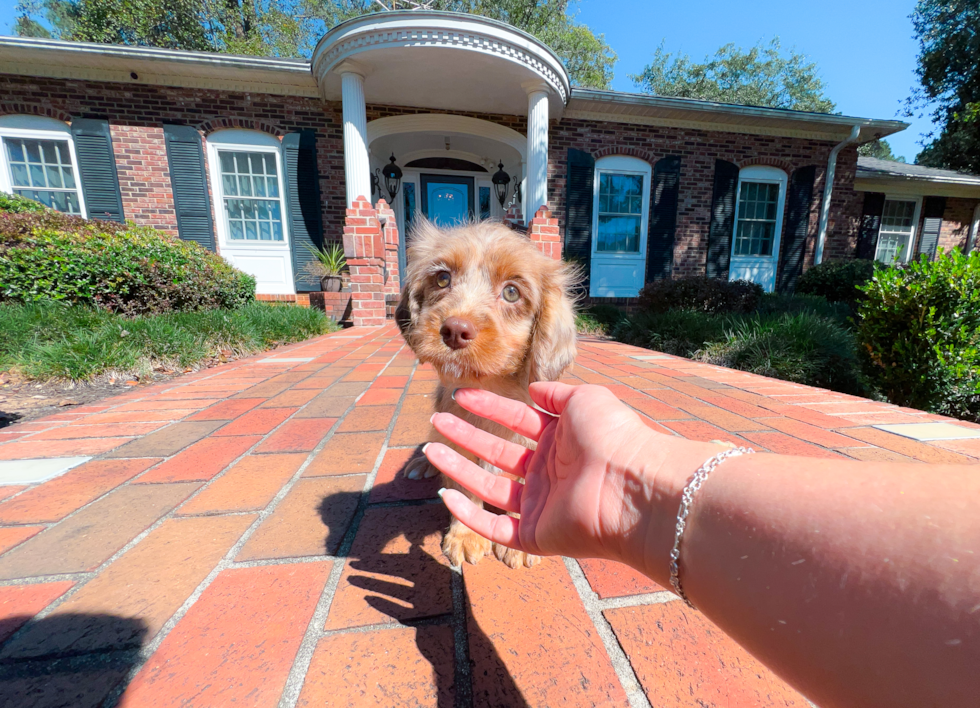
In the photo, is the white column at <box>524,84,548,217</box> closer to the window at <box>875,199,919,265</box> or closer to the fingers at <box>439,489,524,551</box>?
the fingers at <box>439,489,524,551</box>

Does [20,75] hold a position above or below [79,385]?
above

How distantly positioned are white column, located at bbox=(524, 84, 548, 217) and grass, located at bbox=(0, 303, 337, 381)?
6588 mm

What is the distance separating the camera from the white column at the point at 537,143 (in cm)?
891

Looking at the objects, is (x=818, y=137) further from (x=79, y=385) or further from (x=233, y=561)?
(x=79, y=385)

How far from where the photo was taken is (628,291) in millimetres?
12133

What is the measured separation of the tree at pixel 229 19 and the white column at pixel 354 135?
12.3 m

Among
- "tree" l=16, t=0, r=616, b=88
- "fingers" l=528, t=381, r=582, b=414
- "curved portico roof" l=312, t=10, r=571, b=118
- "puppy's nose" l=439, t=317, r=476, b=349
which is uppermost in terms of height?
"tree" l=16, t=0, r=616, b=88

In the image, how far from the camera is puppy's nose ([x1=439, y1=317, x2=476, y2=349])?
1.45 meters

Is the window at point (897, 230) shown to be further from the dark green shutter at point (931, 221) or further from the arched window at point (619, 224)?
the arched window at point (619, 224)

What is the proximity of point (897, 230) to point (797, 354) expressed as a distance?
17356 mm

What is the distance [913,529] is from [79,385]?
611cm

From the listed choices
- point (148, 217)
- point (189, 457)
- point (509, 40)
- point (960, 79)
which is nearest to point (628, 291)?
point (509, 40)

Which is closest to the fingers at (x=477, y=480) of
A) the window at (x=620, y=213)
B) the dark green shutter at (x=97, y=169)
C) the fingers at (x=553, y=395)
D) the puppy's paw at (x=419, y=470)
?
the fingers at (x=553, y=395)

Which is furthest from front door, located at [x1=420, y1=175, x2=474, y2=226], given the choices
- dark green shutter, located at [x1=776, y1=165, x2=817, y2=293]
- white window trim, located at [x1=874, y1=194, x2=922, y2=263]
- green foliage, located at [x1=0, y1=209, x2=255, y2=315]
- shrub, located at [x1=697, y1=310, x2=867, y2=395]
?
white window trim, located at [x1=874, y1=194, x2=922, y2=263]
